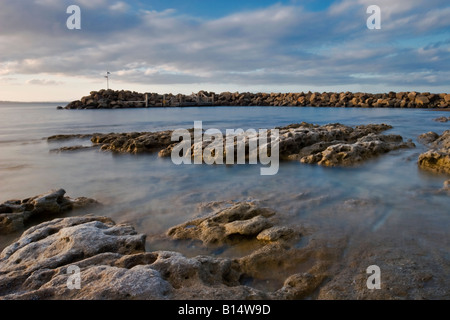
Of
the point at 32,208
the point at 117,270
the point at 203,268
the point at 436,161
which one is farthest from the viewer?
the point at 436,161

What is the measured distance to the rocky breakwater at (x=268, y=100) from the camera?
2112 inches

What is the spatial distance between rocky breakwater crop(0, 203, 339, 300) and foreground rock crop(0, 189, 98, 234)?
1264 mm

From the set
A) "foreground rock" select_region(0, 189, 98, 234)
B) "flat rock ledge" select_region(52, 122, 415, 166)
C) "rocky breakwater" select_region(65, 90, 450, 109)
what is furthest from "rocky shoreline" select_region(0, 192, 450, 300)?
"rocky breakwater" select_region(65, 90, 450, 109)

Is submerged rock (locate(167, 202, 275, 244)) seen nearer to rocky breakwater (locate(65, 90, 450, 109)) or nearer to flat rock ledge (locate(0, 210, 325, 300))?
flat rock ledge (locate(0, 210, 325, 300))

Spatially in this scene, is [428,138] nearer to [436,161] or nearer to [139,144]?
[436,161]

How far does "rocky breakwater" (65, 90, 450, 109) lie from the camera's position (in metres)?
53.7

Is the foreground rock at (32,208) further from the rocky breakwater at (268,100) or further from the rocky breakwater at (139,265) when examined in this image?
the rocky breakwater at (268,100)

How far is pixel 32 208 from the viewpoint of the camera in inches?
230

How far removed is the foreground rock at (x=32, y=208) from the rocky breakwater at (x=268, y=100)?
193ft

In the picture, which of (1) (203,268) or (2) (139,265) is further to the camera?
(1) (203,268)

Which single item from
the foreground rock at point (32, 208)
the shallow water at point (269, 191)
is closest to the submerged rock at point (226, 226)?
the shallow water at point (269, 191)

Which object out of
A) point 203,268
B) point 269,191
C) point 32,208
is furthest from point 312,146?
point 32,208

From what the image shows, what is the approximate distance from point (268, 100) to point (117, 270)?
72238 millimetres
